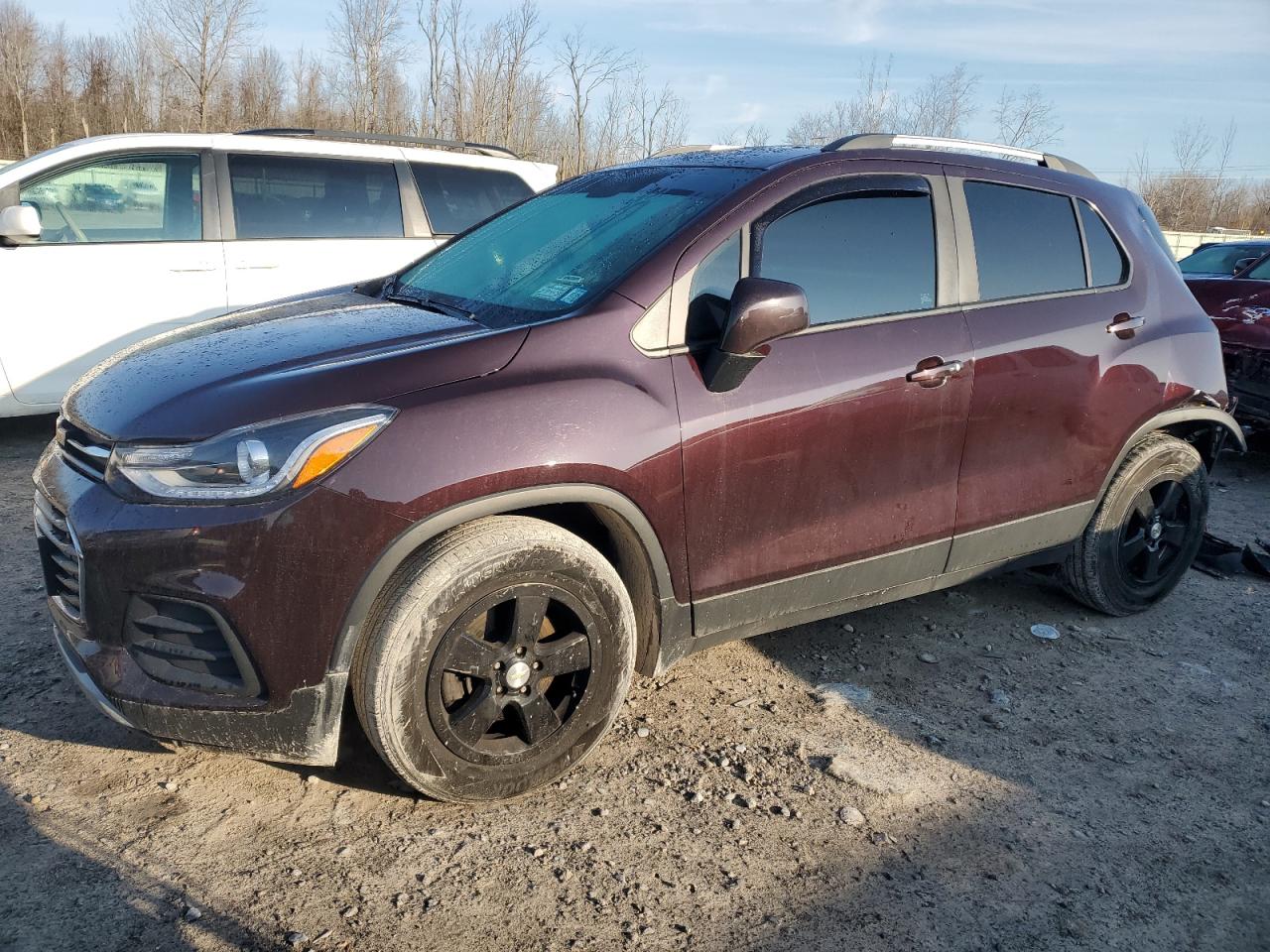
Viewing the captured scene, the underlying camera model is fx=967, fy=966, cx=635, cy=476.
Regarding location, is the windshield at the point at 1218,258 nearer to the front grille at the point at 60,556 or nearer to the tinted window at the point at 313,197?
the tinted window at the point at 313,197

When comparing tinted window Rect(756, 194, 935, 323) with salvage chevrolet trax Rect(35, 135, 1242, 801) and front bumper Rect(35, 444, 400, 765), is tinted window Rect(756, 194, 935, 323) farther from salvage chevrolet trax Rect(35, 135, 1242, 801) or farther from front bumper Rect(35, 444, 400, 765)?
front bumper Rect(35, 444, 400, 765)

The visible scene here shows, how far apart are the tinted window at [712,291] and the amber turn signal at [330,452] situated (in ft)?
3.26

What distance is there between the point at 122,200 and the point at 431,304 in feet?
13.1

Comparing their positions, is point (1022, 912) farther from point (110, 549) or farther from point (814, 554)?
point (110, 549)

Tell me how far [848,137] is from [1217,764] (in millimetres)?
2411

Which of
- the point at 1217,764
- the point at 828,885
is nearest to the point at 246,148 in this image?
the point at 828,885

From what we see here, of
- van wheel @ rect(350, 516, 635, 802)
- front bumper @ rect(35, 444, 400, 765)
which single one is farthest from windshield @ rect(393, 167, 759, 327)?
front bumper @ rect(35, 444, 400, 765)

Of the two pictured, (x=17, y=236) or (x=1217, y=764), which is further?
(x=17, y=236)

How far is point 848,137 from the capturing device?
11.0ft

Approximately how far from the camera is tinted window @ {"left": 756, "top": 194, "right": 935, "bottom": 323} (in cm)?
303

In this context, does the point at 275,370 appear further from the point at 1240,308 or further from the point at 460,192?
the point at 1240,308

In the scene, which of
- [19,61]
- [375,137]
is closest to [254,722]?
[375,137]

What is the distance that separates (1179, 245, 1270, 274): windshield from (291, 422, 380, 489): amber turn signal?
351 inches

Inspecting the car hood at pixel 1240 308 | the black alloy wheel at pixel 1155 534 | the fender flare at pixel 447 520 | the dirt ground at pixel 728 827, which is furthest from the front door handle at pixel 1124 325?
the car hood at pixel 1240 308
